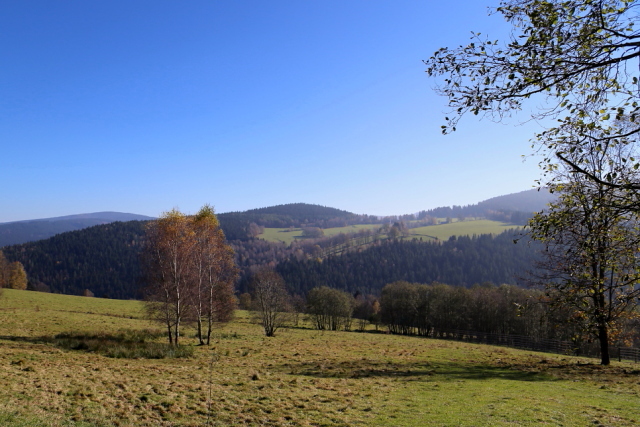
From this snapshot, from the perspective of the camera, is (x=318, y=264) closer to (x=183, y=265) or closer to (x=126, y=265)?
(x=126, y=265)

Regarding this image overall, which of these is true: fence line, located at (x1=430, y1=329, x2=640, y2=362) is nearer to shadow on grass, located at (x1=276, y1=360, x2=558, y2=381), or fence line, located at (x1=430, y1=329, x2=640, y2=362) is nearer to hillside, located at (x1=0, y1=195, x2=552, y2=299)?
shadow on grass, located at (x1=276, y1=360, x2=558, y2=381)

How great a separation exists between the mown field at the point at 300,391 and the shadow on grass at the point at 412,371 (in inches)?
2.1

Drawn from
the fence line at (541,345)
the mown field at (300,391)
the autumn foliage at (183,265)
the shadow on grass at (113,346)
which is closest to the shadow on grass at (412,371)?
the mown field at (300,391)

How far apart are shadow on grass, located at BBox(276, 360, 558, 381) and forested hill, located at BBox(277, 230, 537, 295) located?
Answer: 4443 inches

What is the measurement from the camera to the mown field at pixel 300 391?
8773 millimetres

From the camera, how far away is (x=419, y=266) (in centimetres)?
14525

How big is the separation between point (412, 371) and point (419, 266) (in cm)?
13393

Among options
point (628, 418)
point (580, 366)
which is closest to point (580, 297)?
point (628, 418)

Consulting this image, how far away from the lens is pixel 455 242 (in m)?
158

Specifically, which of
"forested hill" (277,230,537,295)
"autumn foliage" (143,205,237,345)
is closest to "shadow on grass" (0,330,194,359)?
"autumn foliage" (143,205,237,345)

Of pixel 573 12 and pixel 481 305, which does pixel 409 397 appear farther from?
pixel 481 305

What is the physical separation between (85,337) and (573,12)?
1112 inches

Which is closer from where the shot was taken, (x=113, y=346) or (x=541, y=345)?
(x=113, y=346)

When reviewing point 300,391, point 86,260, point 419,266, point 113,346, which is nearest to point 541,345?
point 300,391
